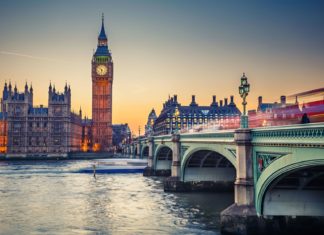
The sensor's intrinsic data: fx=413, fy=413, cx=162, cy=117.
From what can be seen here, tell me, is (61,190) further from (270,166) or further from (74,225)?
(270,166)

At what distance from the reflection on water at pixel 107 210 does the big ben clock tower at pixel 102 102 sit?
131 m

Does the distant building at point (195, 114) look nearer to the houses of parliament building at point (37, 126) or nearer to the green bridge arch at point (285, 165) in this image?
the houses of parliament building at point (37, 126)

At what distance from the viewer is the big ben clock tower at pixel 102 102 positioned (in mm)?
184875

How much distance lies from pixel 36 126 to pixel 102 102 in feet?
136

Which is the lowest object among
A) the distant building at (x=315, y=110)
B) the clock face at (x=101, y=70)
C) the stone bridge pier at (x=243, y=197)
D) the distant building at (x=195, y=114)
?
the stone bridge pier at (x=243, y=197)

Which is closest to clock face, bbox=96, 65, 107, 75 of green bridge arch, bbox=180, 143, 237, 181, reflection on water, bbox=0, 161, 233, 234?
reflection on water, bbox=0, 161, 233, 234

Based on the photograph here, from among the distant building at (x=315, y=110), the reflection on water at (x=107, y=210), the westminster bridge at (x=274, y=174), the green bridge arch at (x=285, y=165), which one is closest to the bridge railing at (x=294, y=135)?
the westminster bridge at (x=274, y=174)

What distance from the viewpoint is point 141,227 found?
95.7ft

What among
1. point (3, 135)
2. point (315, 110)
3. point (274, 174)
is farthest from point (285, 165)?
point (3, 135)

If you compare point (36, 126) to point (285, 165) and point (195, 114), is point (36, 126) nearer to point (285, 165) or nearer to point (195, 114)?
point (195, 114)

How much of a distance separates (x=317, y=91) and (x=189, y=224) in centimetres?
1311

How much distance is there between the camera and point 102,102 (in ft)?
618

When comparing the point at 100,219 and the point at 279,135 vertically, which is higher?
the point at 279,135

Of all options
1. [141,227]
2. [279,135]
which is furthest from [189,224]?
[279,135]
